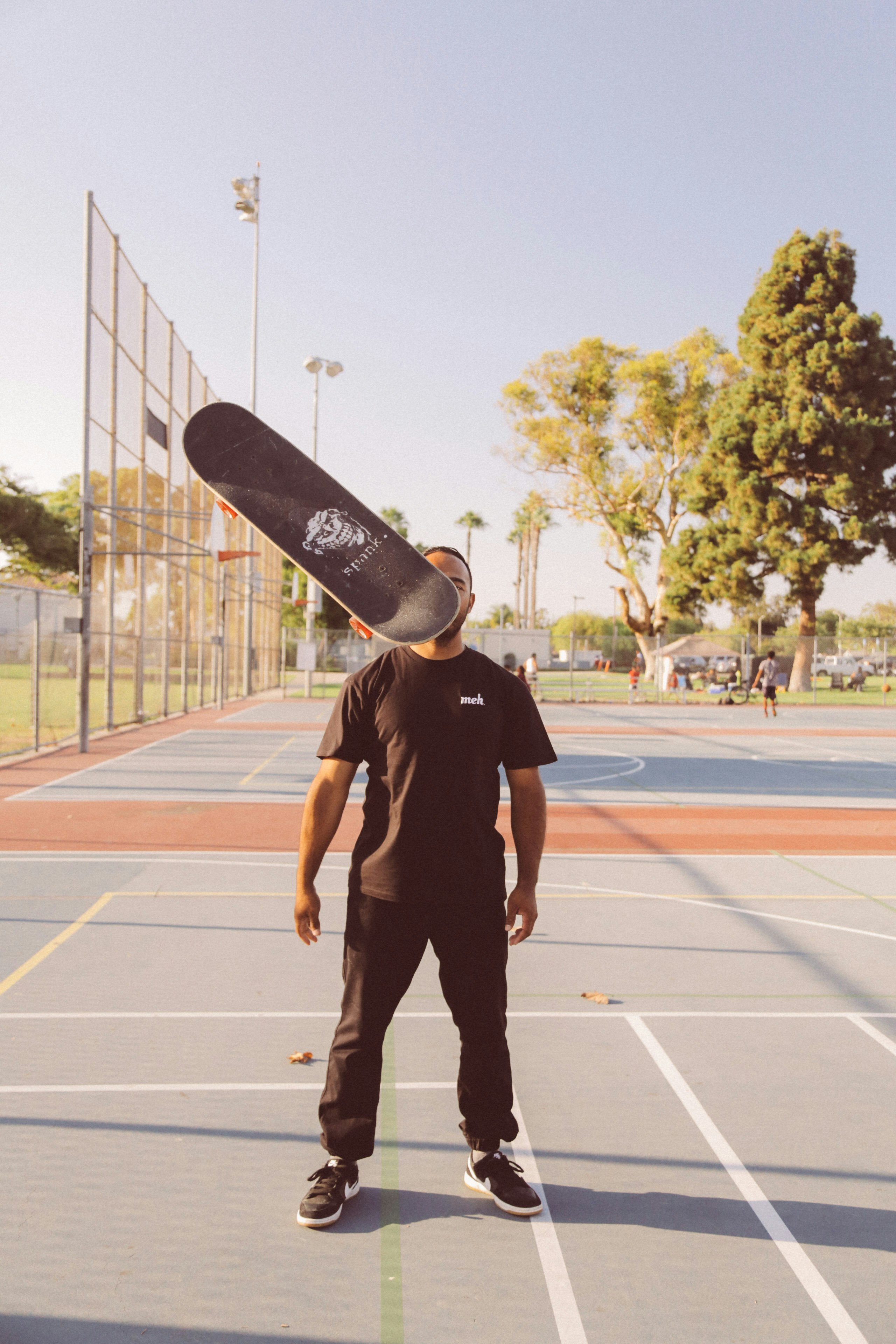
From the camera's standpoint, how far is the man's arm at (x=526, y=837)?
3.34 metres

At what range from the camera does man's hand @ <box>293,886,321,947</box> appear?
3352 mm

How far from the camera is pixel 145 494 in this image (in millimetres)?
22453

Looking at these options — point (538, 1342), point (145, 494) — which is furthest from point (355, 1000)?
point (145, 494)

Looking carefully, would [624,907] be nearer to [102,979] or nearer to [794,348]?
[102,979]

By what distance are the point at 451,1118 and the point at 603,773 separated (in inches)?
508

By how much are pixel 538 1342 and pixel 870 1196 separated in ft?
4.49

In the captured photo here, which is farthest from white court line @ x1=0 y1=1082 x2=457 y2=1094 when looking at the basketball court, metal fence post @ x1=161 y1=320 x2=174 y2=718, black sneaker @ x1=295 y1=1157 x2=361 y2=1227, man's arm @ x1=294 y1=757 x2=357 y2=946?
metal fence post @ x1=161 y1=320 x2=174 y2=718

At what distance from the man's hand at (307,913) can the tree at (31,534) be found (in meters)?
47.7

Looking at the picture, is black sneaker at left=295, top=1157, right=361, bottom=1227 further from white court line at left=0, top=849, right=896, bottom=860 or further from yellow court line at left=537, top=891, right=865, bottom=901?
white court line at left=0, top=849, right=896, bottom=860

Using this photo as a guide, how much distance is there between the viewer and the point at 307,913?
11.0 feet

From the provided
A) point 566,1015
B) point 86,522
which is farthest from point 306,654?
point 566,1015

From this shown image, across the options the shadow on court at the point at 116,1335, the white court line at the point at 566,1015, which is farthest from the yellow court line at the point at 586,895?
the shadow on court at the point at 116,1335

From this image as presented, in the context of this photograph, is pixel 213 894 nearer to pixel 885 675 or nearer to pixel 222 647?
pixel 222 647

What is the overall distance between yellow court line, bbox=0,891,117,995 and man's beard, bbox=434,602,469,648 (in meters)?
3.49
